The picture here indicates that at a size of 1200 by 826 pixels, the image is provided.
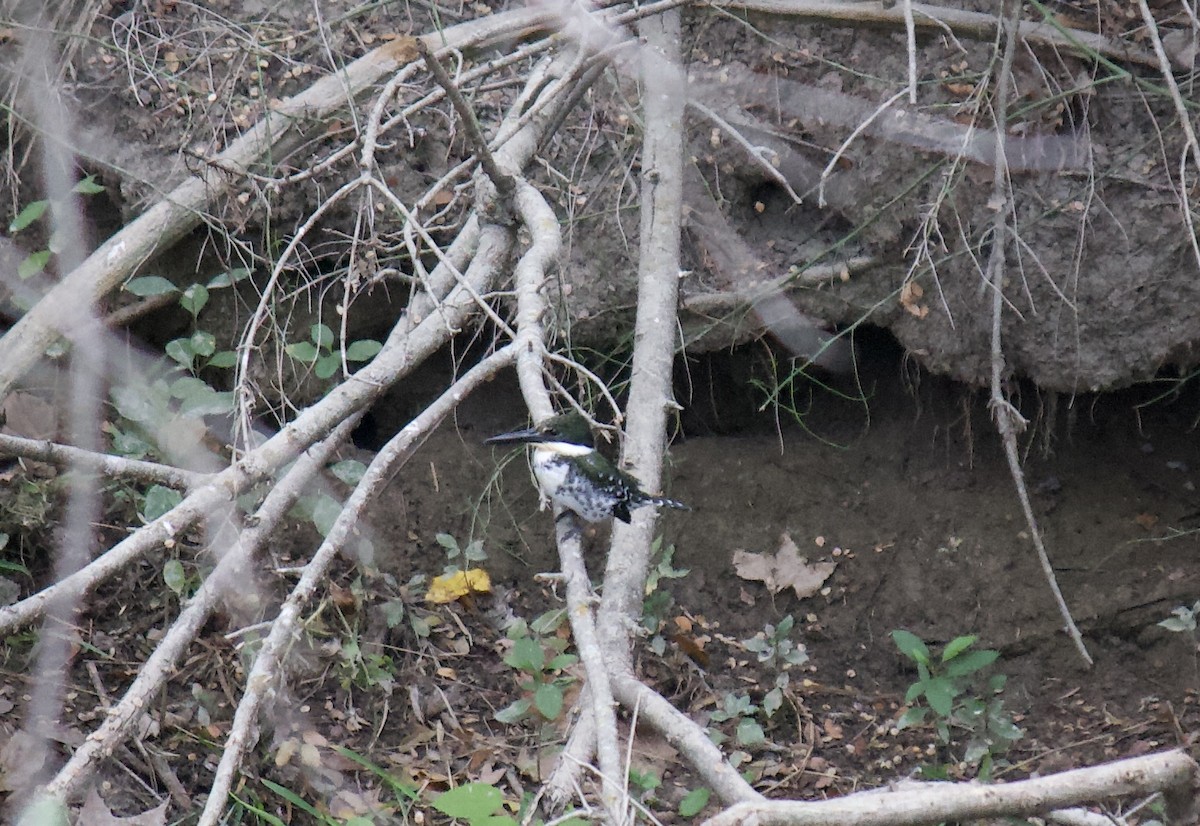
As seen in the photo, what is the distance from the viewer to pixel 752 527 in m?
4.91

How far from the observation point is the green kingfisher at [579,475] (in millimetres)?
3148

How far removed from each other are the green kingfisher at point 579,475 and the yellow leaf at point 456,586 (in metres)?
1.28

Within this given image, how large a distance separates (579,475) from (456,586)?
1534mm

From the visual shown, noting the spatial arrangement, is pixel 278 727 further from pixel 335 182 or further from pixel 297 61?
pixel 297 61

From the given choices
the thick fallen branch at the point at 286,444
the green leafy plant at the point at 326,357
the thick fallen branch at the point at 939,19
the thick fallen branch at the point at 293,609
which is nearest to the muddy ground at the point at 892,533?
the green leafy plant at the point at 326,357

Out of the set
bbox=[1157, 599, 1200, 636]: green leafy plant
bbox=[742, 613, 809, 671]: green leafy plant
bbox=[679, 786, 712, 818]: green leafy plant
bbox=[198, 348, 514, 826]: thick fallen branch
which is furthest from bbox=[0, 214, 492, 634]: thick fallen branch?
bbox=[1157, 599, 1200, 636]: green leafy plant

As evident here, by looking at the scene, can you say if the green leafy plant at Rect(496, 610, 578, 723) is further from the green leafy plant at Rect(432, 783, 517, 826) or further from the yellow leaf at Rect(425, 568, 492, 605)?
the green leafy plant at Rect(432, 783, 517, 826)

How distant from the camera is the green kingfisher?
3.15m

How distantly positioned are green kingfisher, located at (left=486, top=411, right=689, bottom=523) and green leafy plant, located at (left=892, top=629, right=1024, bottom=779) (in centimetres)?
150

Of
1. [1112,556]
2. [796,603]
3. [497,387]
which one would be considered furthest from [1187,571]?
[497,387]

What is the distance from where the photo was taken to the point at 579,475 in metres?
3.29

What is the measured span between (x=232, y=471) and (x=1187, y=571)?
12.4 feet

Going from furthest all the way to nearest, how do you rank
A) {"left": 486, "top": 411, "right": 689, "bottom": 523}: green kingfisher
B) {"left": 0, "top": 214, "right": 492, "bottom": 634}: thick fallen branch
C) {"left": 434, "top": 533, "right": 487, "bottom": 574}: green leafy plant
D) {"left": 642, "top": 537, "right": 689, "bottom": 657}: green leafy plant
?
1. {"left": 434, "top": 533, "right": 487, "bottom": 574}: green leafy plant
2. {"left": 642, "top": 537, "right": 689, "bottom": 657}: green leafy plant
3. {"left": 486, "top": 411, "right": 689, "bottom": 523}: green kingfisher
4. {"left": 0, "top": 214, "right": 492, "bottom": 634}: thick fallen branch

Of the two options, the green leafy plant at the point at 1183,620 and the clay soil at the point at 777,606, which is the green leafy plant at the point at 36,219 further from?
the green leafy plant at the point at 1183,620
